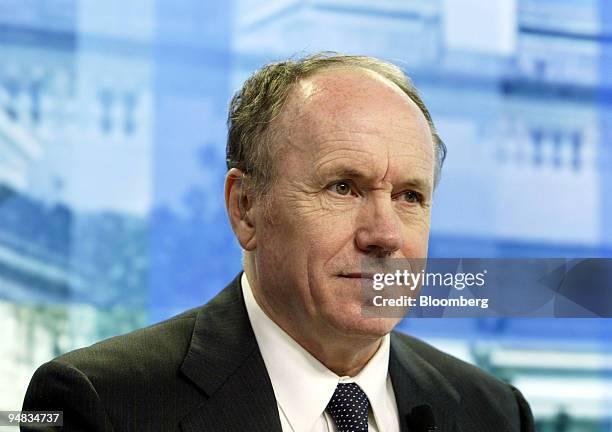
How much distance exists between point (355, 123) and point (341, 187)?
11 centimetres

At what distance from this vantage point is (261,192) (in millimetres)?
1718

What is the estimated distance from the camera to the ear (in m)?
1.75

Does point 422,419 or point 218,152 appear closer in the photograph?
point 422,419

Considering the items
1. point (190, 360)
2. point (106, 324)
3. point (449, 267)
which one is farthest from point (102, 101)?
point (449, 267)

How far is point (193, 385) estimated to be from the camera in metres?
1.61

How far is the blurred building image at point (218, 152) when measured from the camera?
119 inches

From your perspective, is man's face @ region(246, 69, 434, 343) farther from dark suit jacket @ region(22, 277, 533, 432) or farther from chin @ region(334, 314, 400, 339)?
dark suit jacket @ region(22, 277, 533, 432)

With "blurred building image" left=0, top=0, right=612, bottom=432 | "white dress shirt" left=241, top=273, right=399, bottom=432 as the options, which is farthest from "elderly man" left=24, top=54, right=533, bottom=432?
"blurred building image" left=0, top=0, right=612, bottom=432

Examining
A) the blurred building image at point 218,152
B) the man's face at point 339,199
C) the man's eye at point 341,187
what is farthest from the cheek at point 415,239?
the blurred building image at point 218,152

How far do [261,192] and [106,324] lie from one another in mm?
1525

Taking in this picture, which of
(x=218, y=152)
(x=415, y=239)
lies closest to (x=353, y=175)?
(x=415, y=239)

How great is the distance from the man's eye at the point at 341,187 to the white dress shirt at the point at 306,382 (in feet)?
0.93

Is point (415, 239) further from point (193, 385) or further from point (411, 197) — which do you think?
point (193, 385)

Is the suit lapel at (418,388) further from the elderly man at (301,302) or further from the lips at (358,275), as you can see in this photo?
the lips at (358,275)
